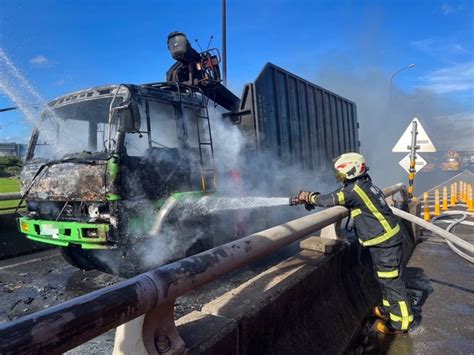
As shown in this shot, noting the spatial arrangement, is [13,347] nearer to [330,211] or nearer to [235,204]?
[330,211]

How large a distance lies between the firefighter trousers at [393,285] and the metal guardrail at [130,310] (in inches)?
71.6

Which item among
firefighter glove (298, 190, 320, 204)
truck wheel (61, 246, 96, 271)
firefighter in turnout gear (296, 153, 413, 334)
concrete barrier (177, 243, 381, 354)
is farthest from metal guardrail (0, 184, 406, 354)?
truck wheel (61, 246, 96, 271)

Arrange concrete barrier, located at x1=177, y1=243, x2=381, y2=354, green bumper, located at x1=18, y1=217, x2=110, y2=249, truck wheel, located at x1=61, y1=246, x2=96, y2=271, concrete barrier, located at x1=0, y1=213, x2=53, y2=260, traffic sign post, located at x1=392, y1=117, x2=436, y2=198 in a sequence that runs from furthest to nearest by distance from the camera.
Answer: traffic sign post, located at x1=392, y1=117, x2=436, y2=198
concrete barrier, located at x1=0, y1=213, x2=53, y2=260
truck wheel, located at x1=61, y1=246, x2=96, y2=271
green bumper, located at x1=18, y1=217, x2=110, y2=249
concrete barrier, located at x1=177, y1=243, x2=381, y2=354

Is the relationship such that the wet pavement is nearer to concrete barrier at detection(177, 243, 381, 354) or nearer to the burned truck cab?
concrete barrier at detection(177, 243, 381, 354)

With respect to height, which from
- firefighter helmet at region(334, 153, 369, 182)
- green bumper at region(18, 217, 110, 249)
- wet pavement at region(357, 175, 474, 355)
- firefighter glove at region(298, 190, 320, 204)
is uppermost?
firefighter helmet at region(334, 153, 369, 182)

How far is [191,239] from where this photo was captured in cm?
462

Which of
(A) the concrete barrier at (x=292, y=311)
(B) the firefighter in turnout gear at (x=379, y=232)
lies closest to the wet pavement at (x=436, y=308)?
(B) the firefighter in turnout gear at (x=379, y=232)

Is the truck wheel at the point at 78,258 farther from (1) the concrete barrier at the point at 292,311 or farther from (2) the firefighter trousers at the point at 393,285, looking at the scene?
(2) the firefighter trousers at the point at 393,285

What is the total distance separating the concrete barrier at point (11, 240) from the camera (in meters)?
6.34

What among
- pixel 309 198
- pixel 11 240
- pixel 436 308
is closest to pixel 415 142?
pixel 436 308

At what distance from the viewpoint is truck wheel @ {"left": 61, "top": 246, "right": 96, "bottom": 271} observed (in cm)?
498

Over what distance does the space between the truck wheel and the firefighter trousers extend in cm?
396

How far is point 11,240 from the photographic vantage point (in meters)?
6.48

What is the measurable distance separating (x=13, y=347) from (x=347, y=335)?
108 inches
